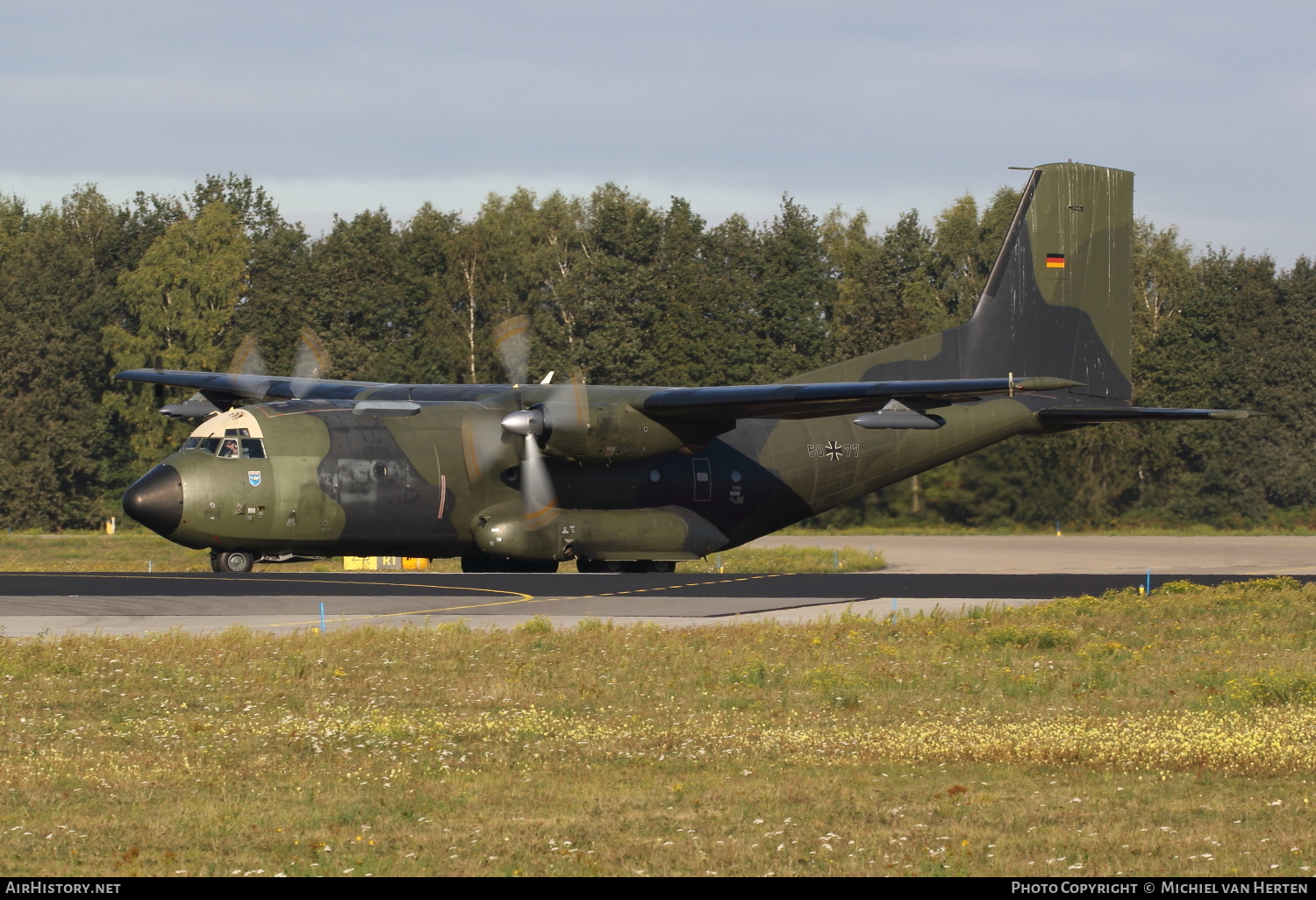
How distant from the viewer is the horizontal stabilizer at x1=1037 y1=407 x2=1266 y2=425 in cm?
2981

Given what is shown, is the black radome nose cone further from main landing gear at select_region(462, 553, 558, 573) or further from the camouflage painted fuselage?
main landing gear at select_region(462, 553, 558, 573)

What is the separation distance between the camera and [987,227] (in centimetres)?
8138

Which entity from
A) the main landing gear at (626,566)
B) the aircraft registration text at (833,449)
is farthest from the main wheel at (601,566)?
the aircraft registration text at (833,449)

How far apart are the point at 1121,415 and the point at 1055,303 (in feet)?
16.0

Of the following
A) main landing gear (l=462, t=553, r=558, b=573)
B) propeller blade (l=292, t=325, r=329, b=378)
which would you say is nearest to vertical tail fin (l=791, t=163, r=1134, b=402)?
main landing gear (l=462, t=553, r=558, b=573)

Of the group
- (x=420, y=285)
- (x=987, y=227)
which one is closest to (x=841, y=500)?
(x=420, y=285)

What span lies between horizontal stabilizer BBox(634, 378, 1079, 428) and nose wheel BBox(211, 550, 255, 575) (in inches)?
334

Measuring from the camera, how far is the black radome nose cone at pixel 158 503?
26.7 metres

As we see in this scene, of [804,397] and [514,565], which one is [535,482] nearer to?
[514,565]

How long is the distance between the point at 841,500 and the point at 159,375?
16524mm

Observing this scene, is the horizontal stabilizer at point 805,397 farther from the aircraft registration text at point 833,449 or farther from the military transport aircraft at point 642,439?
the aircraft registration text at point 833,449

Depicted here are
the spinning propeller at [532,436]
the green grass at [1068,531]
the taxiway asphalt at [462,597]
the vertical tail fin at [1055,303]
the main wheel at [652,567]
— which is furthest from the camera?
the green grass at [1068,531]

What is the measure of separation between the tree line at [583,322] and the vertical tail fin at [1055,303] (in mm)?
27412
